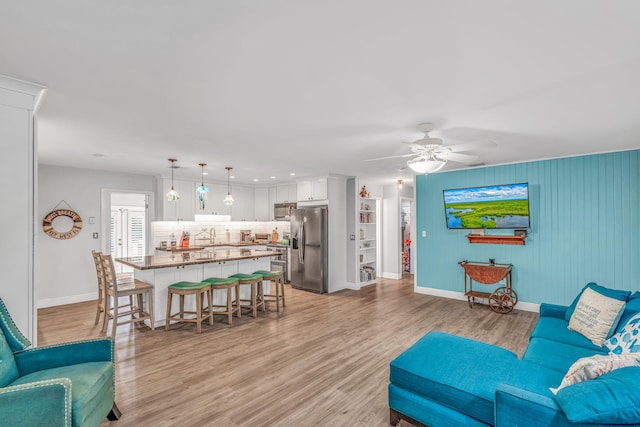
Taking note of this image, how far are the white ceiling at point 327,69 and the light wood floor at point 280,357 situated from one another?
2.40 metres

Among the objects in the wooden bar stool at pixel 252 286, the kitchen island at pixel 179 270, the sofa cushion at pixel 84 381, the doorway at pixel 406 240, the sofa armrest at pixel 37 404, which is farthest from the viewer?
the doorway at pixel 406 240

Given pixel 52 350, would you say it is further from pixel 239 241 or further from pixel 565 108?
pixel 239 241

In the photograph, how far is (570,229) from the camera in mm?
4652

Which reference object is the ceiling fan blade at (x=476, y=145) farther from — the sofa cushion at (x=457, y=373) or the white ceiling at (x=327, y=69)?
the sofa cushion at (x=457, y=373)

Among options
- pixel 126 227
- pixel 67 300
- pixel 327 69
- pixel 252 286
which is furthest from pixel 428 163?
pixel 126 227

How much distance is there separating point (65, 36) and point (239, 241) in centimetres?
671

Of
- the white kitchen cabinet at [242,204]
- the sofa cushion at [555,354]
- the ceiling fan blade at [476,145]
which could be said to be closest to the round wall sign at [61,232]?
the white kitchen cabinet at [242,204]

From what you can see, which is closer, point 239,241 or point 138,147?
point 138,147

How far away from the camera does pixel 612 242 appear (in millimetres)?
4355

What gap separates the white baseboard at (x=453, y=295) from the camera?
495 cm

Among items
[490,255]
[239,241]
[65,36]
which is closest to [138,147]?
[65,36]

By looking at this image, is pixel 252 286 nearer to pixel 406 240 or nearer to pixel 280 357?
pixel 280 357

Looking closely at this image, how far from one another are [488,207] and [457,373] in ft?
12.8

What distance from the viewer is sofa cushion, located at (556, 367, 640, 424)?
4.16 feet
